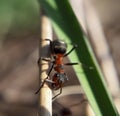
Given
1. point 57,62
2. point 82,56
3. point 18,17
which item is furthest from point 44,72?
point 18,17

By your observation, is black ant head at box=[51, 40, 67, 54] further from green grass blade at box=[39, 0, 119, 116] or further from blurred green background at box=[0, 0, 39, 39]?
blurred green background at box=[0, 0, 39, 39]

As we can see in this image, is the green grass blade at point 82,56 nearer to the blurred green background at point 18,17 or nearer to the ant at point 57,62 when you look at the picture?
the ant at point 57,62

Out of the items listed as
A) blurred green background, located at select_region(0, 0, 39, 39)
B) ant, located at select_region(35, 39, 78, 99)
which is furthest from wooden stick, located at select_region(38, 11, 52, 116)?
blurred green background, located at select_region(0, 0, 39, 39)

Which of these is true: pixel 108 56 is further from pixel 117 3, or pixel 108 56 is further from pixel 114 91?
pixel 117 3

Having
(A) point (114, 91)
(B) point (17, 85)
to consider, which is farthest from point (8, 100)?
(A) point (114, 91)

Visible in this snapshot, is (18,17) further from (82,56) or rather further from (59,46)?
(82,56)
